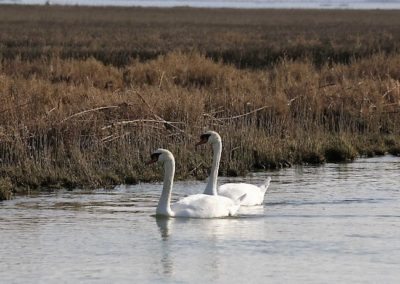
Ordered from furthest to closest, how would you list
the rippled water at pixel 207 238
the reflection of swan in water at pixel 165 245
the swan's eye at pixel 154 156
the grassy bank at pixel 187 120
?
1. the grassy bank at pixel 187 120
2. the swan's eye at pixel 154 156
3. the reflection of swan in water at pixel 165 245
4. the rippled water at pixel 207 238

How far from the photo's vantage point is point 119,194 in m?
14.8

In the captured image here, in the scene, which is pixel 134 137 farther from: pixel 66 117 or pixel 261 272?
pixel 261 272

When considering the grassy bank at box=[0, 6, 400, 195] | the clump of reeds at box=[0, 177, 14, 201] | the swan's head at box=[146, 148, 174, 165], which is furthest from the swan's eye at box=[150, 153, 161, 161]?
the clump of reeds at box=[0, 177, 14, 201]

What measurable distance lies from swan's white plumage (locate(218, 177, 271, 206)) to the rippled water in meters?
0.12

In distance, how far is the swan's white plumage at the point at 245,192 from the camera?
544 inches

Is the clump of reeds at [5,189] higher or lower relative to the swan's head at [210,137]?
lower

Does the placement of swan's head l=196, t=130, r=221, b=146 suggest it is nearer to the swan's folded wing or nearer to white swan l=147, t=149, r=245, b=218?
the swan's folded wing

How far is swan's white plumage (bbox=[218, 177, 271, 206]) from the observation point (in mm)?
13828

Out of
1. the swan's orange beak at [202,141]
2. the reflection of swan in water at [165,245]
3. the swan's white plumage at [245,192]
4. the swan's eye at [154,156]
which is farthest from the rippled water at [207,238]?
the swan's orange beak at [202,141]

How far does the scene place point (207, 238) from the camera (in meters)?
11.9

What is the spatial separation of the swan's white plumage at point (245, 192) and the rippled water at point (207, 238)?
124 mm

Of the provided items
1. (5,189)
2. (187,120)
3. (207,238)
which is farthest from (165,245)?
(187,120)

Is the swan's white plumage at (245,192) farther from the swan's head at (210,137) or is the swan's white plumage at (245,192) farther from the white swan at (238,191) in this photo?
the swan's head at (210,137)

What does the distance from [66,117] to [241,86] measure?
701 cm
